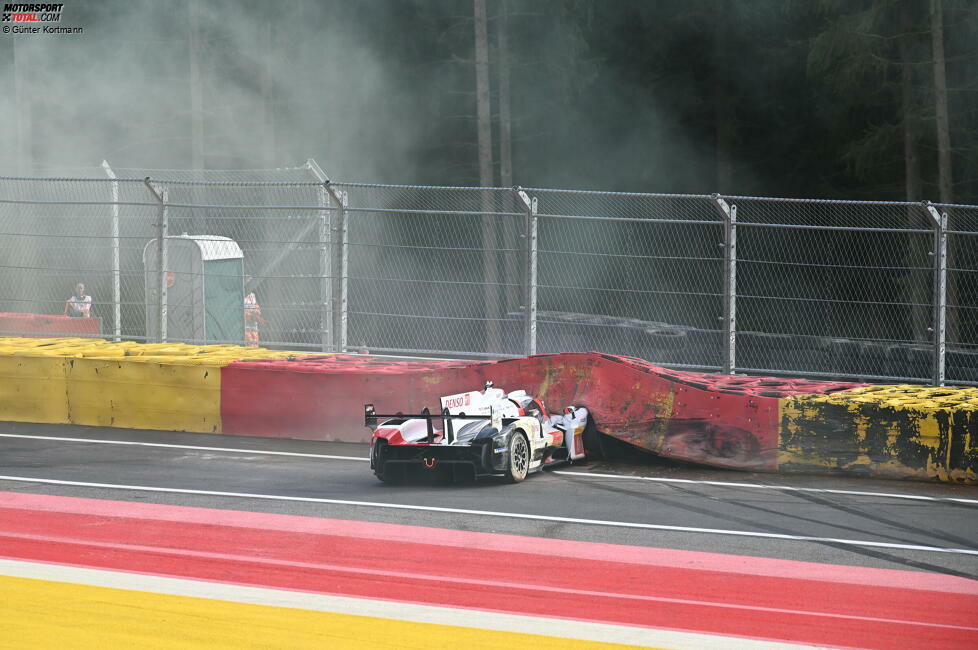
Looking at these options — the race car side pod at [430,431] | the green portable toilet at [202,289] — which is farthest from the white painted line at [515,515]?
the green portable toilet at [202,289]

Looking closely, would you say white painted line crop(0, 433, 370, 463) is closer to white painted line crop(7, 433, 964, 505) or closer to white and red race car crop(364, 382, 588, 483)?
white painted line crop(7, 433, 964, 505)

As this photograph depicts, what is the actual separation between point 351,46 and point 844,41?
15021 mm

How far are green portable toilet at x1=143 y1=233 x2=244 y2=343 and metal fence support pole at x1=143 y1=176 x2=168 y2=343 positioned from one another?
1437 mm

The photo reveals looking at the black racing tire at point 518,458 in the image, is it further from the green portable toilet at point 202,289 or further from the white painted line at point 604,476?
the green portable toilet at point 202,289

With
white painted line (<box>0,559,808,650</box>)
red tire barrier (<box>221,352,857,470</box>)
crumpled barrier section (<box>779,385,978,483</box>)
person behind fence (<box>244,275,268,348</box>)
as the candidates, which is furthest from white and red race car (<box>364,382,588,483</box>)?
person behind fence (<box>244,275,268,348</box>)

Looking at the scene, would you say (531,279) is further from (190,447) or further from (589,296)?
(190,447)

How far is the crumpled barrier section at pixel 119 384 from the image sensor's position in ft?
36.7

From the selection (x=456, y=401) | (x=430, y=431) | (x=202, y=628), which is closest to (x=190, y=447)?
(x=430, y=431)

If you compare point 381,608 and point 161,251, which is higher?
point 161,251

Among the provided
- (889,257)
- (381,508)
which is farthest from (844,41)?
(381,508)

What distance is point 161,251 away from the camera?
42.9 feet

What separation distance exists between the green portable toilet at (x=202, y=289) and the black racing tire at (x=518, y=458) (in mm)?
7083

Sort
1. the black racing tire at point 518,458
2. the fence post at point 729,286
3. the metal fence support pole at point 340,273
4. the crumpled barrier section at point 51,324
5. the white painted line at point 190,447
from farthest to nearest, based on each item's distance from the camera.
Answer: the crumpled barrier section at point 51,324, the metal fence support pole at point 340,273, the fence post at point 729,286, the white painted line at point 190,447, the black racing tire at point 518,458

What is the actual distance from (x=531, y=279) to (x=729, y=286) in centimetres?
194
